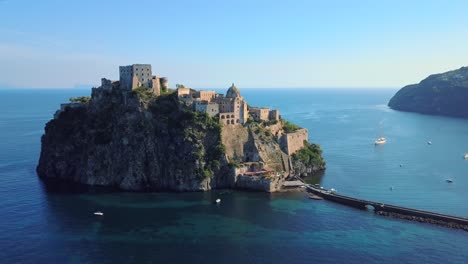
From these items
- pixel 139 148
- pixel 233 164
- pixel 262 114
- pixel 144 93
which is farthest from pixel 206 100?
pixel 139 148

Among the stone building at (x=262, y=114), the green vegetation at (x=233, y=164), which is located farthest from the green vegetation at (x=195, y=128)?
the stone building at (x=262, y=114)

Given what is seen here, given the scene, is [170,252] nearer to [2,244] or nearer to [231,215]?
[231,215]

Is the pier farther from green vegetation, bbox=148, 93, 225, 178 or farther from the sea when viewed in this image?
green vegetation, bbox=148, 93, 225, 178

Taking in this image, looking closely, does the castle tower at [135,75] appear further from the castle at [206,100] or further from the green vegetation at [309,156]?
the green vegetation at [309,156]

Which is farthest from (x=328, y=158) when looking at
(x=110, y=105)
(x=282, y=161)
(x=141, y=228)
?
(x=141, y=228)

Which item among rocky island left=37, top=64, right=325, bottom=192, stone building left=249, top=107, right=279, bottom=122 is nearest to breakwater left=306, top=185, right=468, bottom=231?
rocky island left=37, top=64, right=325, bottom=192
